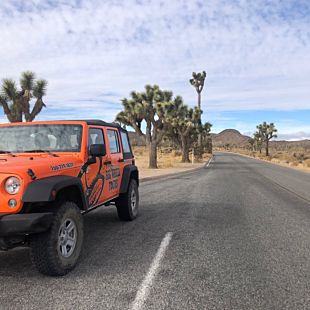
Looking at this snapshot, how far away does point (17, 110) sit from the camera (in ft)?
73.6

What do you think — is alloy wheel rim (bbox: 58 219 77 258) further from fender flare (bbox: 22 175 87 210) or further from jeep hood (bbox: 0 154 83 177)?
jeep hood (bbox: 0 154 83 177)

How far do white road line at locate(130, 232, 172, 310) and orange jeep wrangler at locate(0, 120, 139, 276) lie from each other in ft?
3.27

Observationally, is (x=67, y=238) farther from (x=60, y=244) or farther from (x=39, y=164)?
(x=39, y=164)

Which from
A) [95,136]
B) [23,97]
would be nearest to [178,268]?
[95,136]

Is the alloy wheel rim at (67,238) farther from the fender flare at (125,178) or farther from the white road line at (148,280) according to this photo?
the fender flare at (125,178)

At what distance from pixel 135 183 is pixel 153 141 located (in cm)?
2462

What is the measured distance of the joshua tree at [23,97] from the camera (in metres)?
22.4

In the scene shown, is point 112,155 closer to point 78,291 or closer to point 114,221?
point 114,221

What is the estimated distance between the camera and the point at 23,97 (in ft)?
74.2

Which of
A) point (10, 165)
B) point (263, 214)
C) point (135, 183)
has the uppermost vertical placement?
point (10, 165)

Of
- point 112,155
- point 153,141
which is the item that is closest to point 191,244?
point 112,155

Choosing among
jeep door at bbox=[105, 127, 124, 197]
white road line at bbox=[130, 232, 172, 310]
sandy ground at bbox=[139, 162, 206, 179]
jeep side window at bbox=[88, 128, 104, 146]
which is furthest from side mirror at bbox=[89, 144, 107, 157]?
sandy ground at bbox=[139, 162, 206, 179]

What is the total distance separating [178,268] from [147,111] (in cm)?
2760

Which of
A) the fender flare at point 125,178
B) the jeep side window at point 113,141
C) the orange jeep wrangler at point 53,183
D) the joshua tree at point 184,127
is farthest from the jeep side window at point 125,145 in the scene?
the joshua tree at point 184,127
